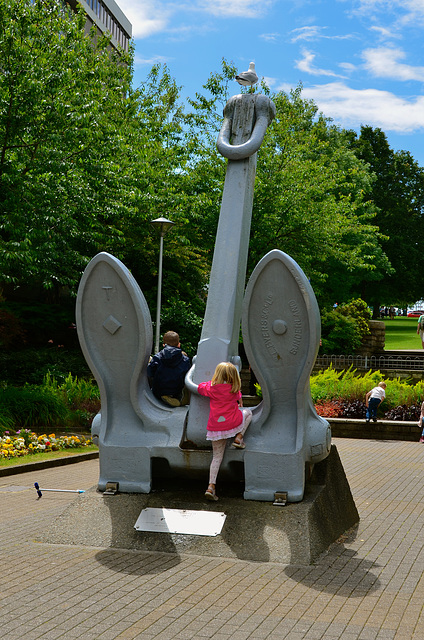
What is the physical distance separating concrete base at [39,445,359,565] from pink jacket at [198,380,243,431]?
68 centimetres

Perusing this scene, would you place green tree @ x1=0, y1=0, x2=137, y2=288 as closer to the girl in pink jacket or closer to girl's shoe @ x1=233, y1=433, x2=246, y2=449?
the girl in pink jacket

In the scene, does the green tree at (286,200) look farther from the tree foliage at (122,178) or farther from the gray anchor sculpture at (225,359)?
the gray anchor sculpture at (225,359)

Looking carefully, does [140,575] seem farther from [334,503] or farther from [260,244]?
[260,244]

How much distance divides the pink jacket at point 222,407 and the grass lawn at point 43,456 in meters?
5.32

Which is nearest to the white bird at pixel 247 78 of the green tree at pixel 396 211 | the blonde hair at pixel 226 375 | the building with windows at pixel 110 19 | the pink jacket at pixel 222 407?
the blonde hair at pixel 226 375

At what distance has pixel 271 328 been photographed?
6375 millimetres

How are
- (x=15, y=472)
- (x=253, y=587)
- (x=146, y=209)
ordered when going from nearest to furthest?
(x=253, y=587) → (x=15, y=472) → (x=146, y=209)

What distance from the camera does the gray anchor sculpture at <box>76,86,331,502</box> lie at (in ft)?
20.8

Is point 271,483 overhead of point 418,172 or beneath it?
beneath

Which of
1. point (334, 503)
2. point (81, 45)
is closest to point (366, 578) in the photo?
point (334, 503)

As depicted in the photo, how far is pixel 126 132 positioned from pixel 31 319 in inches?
256

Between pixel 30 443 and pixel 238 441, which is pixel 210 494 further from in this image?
pixel 30 443

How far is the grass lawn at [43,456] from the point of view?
10938 millimetres

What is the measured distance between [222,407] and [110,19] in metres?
47.9
